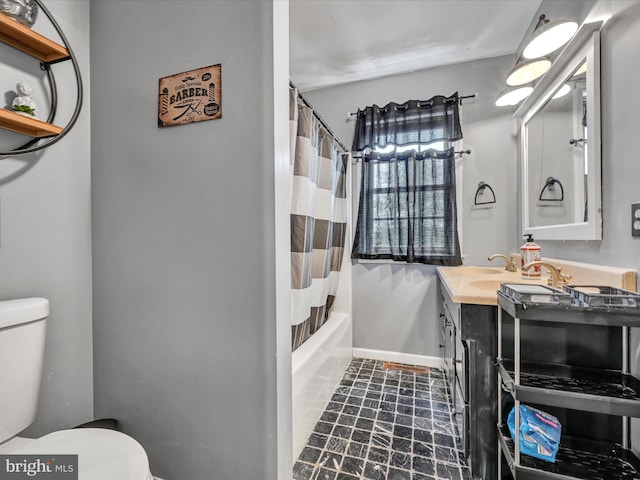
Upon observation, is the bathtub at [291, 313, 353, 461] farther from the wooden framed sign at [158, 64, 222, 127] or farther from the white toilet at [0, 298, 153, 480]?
the wooden framed sign at [158, 64, 222, 127]

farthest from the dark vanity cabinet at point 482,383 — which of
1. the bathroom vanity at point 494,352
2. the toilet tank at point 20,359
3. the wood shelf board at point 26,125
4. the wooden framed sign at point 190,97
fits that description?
the wood shelf board at point 26,125

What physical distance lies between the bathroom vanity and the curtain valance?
1.42 m

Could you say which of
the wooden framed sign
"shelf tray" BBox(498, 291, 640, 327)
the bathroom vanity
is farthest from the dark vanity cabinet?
the wooden framed sign

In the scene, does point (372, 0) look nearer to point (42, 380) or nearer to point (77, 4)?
point (77, 4)

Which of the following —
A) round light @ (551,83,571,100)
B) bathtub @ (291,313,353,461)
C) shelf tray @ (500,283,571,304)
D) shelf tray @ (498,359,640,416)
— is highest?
round light @ (551,83,571,100)

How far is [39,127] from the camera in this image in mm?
969

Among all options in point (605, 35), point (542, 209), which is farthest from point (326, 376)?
point (605, 35)

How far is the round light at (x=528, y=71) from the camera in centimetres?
154

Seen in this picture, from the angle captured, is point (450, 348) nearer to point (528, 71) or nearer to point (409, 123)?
point (528, 71)

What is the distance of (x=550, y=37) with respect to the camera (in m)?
1.37

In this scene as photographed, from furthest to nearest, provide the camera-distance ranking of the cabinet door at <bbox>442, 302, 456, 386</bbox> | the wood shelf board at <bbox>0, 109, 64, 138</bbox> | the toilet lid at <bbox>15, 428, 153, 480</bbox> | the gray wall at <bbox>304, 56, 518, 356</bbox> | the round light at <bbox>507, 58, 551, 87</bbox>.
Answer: the gray wall at <bbox>304, 56, 518, 356</bbox>, the cabinet door at <bbox>442, 302, 456, 386</bbox>, the round light at <bbox>507, 58, 551, 87</bbox>, the wood shelf board at <bbox>0, 109, 64, 138</bbox>, the toilet lid at <bbox>15, 428, 153, 480</bbox>

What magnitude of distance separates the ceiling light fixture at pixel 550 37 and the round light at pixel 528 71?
8cm

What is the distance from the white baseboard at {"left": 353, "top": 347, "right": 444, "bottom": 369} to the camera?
2420 mm

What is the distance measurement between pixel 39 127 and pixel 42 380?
945 mm
